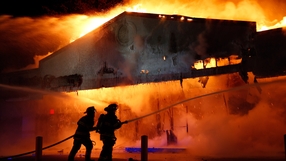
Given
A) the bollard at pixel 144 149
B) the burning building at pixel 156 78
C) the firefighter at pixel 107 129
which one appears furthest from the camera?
the burning building at pixel 156 78

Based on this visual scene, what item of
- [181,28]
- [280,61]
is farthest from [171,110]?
[280,61]

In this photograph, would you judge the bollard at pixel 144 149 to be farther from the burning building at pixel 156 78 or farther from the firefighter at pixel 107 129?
the burning building at pixel 156 78

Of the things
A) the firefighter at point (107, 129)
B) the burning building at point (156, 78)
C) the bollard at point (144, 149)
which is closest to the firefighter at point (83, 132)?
the firefighter at point (107, 129)

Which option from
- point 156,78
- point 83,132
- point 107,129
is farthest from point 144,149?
point 156,78

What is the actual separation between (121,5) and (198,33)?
929cm

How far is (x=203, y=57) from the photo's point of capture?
1583cm

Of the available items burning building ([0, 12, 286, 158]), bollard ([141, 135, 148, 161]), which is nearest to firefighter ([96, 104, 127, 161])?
bollard ([141, 135, 148, 161])

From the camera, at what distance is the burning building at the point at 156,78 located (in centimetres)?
1500

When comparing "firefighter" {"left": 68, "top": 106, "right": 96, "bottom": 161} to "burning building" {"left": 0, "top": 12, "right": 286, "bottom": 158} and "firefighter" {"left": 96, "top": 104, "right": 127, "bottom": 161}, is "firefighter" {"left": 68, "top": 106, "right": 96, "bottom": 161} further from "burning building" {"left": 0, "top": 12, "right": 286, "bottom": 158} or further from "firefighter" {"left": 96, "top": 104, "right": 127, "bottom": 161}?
"burning building" {"left": 0, "top": 12, "right": 286, "bottom": 158}

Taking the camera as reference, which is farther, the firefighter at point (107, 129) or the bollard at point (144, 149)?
the firefighter at point (107, 129)

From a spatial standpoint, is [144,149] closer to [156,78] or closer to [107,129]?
[107,129]

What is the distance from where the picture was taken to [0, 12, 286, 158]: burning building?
15000 mm

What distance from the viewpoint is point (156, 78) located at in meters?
17.0

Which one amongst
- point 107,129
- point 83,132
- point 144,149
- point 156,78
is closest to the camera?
point 144,149
